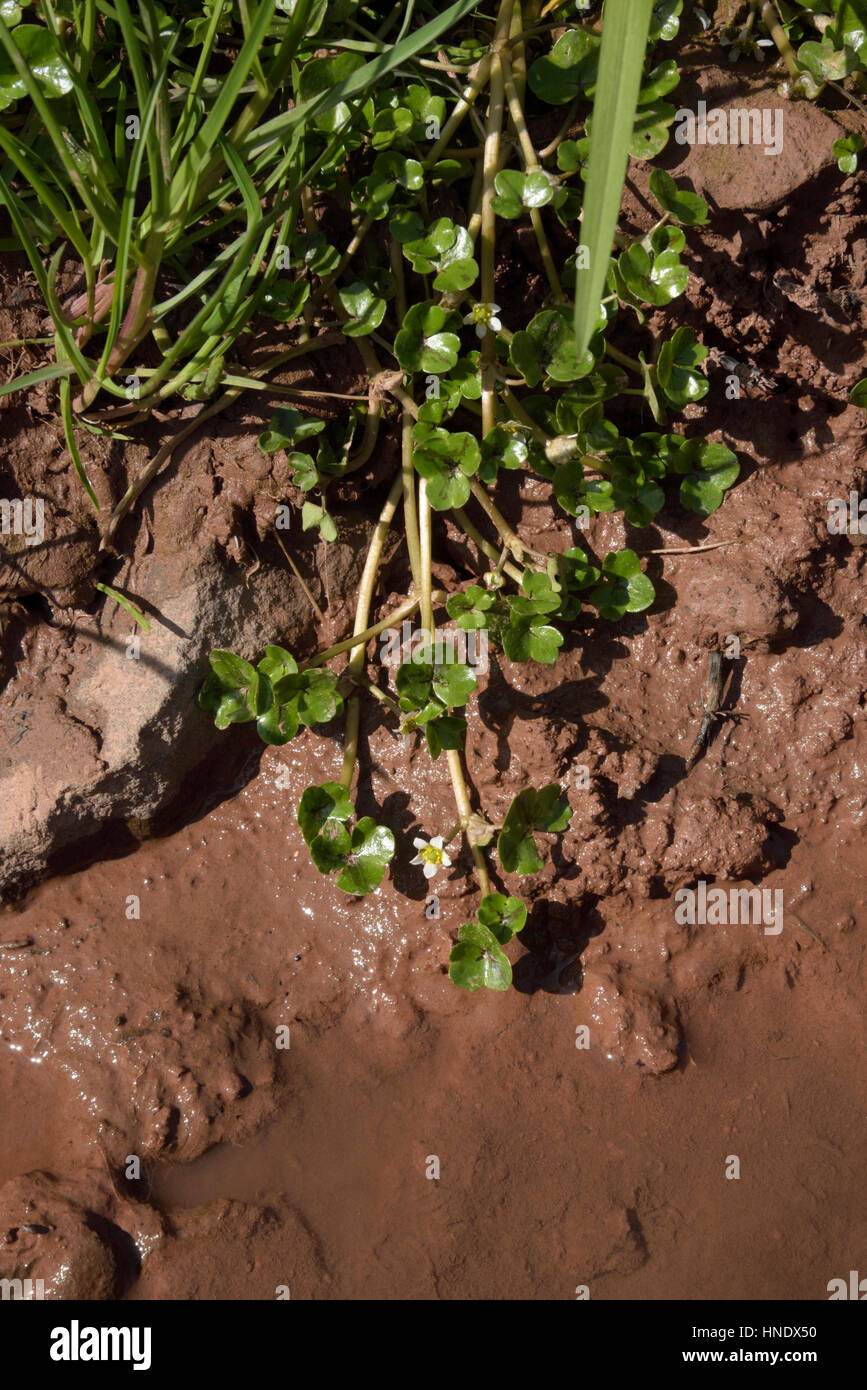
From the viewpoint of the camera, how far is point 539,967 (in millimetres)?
2963

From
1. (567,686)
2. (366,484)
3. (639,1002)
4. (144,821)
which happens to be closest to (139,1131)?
(144,821)

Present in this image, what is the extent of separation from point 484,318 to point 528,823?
1296 millimetres

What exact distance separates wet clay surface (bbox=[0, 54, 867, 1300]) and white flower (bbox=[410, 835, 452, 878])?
16 centimetres

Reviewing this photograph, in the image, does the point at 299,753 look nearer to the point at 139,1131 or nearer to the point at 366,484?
the point at 366,484

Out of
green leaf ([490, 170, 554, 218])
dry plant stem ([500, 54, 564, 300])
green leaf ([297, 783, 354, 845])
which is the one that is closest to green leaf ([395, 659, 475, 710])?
green leaf ([297, 783, 354, 845])

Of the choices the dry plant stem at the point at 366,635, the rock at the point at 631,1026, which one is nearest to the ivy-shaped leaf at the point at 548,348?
the dry plant stem at the point at 366,635

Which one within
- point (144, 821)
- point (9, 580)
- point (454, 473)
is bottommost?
point (144, 821)

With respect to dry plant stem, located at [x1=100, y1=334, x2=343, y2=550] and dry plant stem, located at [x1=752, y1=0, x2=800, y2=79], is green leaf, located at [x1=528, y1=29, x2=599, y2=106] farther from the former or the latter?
dry plant stem, located at [x1=100, y1=334, x2=343, y2=550]

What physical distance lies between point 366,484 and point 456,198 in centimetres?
80

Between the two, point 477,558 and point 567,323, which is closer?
point 567,323

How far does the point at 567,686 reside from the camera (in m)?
3.01

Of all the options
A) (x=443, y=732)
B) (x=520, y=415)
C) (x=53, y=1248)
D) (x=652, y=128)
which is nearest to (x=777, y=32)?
(x=652, y=128)

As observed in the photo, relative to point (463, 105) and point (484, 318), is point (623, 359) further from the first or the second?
point (463, 105)

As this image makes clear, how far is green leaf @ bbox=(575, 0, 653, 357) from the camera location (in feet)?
5.62
